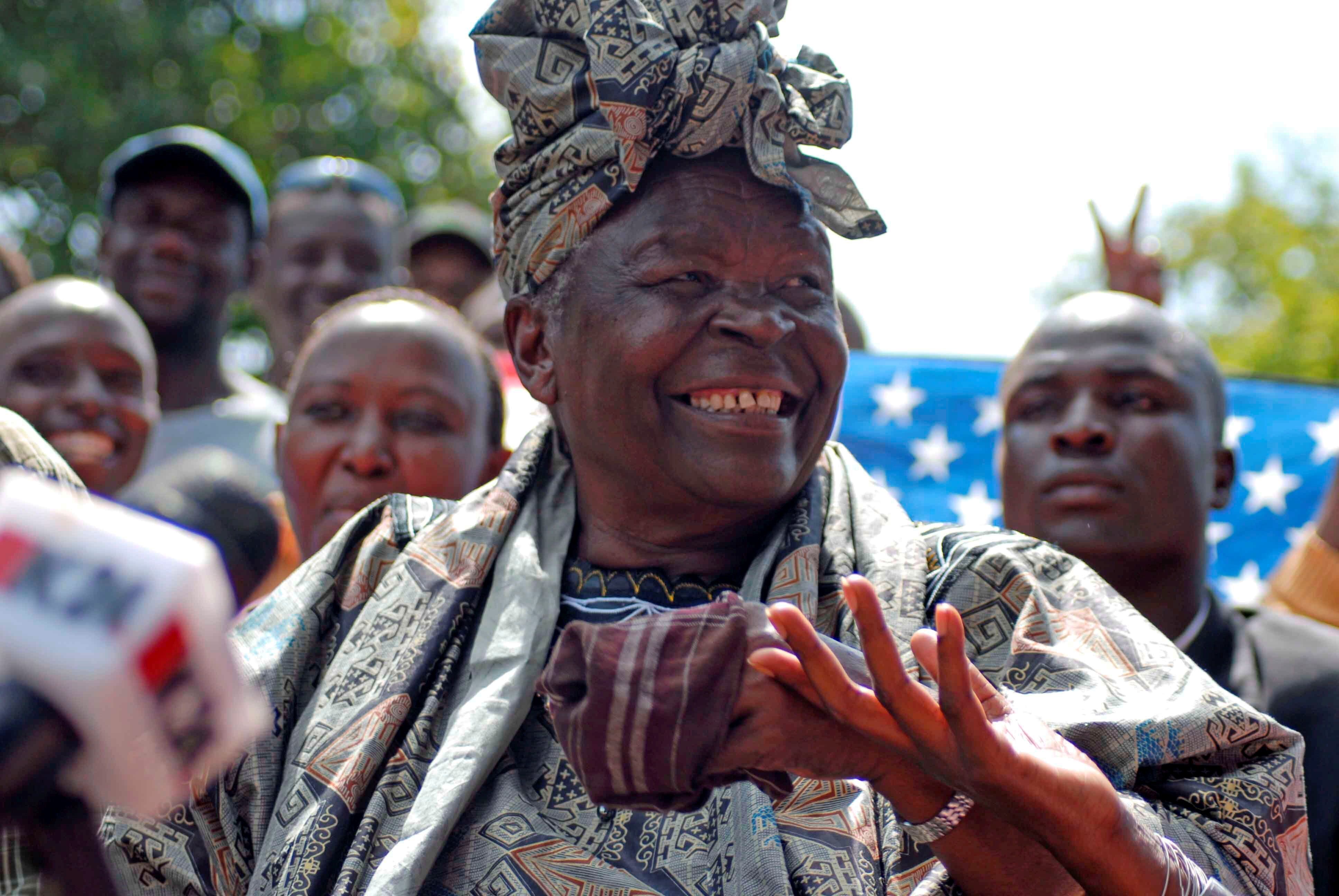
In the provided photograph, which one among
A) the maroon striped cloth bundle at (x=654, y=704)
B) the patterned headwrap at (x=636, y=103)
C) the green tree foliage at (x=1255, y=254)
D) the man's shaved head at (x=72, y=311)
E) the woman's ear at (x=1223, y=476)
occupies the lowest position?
the green tree foliage at (x=1255, y=254)

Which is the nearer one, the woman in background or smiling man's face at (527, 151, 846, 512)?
smiling man's face at (527, 151, 846, 512)

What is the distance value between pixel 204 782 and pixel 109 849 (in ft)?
0.71

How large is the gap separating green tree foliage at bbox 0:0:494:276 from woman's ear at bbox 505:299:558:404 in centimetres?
1352

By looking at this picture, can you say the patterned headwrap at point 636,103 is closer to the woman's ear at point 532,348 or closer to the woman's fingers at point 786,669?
the woman's ear at point 532,348

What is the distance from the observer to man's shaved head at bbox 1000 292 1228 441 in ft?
13.1

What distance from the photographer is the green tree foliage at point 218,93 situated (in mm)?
15289

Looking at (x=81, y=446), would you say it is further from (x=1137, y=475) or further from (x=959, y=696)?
(x=959, y=696)

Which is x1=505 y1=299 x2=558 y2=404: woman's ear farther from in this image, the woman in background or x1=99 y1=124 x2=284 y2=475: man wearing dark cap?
x1=99 y1=124 x2=284 y2=475: man wearing dark cap

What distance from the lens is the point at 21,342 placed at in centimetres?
438

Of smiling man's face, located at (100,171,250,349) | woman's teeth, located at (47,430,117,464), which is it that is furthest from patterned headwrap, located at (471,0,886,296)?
smiling man's face, located at (100,171,250,349)

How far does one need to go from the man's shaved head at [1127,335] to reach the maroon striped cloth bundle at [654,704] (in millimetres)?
2522

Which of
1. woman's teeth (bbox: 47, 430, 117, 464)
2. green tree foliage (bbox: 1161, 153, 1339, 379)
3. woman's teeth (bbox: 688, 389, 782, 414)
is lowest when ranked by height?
green tree foliage (bbox: 1161, 153, 1339, 379)

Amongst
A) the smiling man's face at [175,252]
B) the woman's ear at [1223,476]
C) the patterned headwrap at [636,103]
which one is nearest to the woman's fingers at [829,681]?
the patterned headwrap at [636,103]

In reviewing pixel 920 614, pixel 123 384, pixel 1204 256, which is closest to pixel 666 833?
pixel 920 614
